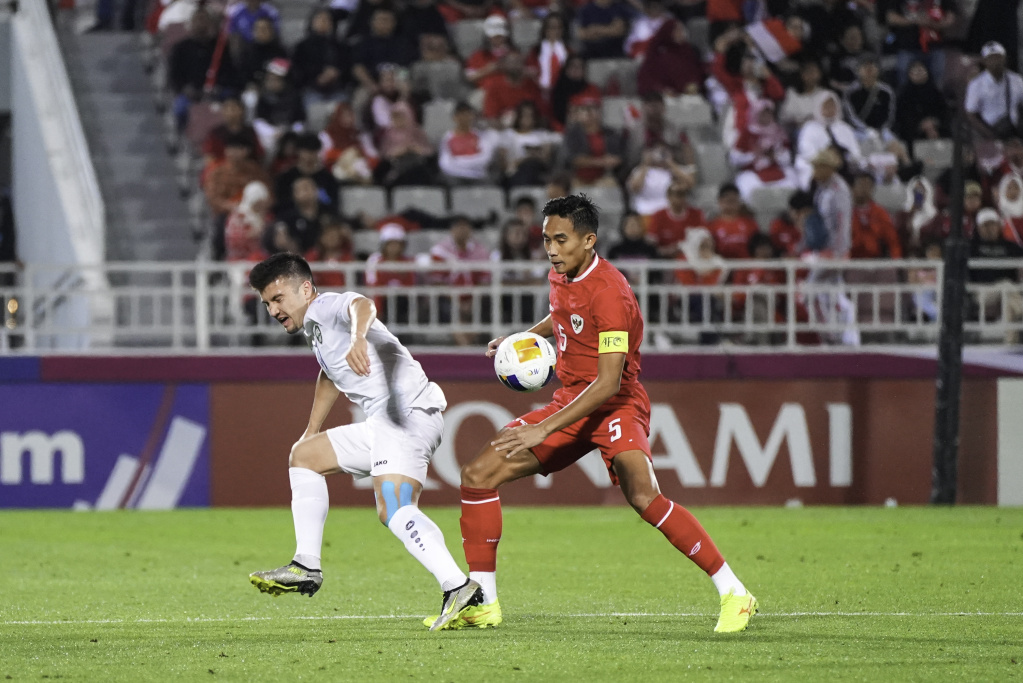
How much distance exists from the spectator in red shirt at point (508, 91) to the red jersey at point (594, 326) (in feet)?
34.4

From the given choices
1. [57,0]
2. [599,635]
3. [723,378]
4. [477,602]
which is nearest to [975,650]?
[599,635]

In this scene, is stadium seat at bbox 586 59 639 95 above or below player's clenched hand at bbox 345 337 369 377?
above

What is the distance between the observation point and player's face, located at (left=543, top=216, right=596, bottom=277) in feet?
23.4

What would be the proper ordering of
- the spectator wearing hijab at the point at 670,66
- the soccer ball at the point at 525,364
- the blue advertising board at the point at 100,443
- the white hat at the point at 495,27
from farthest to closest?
1. the white hat at the point at 495,27
2. the spectator wearing hijab at the point at 670,66
3. the blue advertising board at the point at 100,443
4. the soccer ball at the point at 525,364

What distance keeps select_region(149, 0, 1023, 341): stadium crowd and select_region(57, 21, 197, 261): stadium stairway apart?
64 centimetres

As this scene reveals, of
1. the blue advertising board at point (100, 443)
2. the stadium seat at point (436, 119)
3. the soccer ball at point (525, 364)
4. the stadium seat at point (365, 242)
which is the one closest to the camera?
the soccer ball at point (525, 364)

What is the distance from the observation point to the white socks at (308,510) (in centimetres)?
731

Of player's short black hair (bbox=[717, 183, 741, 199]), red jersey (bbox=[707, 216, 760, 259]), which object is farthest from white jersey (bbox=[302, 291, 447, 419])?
player's short black hair (bbox=[717, 183, 741, 199])

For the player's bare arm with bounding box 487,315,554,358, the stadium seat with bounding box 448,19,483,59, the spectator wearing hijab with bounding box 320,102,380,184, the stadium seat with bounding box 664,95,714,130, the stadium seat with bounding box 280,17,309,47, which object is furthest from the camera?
the stadium seat with bounding box 280,17,309,47

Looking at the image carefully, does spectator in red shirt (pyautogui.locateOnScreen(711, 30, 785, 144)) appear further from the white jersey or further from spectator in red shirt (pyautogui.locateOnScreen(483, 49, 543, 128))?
the white jersey

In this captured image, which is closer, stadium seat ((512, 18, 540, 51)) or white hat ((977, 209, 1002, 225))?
white hat ((977, 209, 1002, 225))

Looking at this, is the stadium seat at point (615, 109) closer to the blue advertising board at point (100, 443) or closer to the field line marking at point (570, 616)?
the blue advertising board at point (100, 443)

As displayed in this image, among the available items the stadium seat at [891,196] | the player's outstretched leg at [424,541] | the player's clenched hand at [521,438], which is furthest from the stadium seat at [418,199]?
the player's clenched hand at [521,438]

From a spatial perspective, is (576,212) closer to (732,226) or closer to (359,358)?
(359,358)
